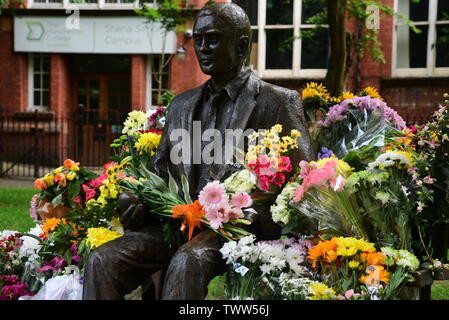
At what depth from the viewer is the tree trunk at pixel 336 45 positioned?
8.80 metres

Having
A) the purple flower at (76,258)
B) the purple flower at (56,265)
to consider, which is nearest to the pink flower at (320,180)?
the purple flower at (76,258)

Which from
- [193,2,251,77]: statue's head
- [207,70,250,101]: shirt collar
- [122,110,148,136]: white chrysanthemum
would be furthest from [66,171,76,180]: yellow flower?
[193,2,251,77]: statue's head

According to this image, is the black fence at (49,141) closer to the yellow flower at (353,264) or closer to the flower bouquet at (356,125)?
the flower bouquet at (356,125)

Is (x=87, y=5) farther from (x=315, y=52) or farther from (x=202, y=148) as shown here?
(x=202, y=148)

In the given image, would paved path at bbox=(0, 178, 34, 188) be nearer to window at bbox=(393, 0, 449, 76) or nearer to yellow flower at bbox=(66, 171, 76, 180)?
yellow flower at bbox=(66, 171, 76, 180)

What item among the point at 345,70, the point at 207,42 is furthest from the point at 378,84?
the point at 207,42

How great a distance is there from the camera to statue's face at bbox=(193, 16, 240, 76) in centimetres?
316

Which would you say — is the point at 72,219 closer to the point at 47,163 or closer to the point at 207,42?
the point at 207,42

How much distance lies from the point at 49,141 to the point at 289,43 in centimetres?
669

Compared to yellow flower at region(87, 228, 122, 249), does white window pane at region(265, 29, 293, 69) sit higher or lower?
higher

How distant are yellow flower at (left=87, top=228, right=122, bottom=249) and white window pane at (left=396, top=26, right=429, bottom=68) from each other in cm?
1374

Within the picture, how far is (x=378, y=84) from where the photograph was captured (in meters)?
15.4

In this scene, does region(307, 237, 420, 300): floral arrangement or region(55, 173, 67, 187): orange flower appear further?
region(55, 173, 67, 187): orange flower

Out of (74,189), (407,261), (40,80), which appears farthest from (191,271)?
(40,80)
